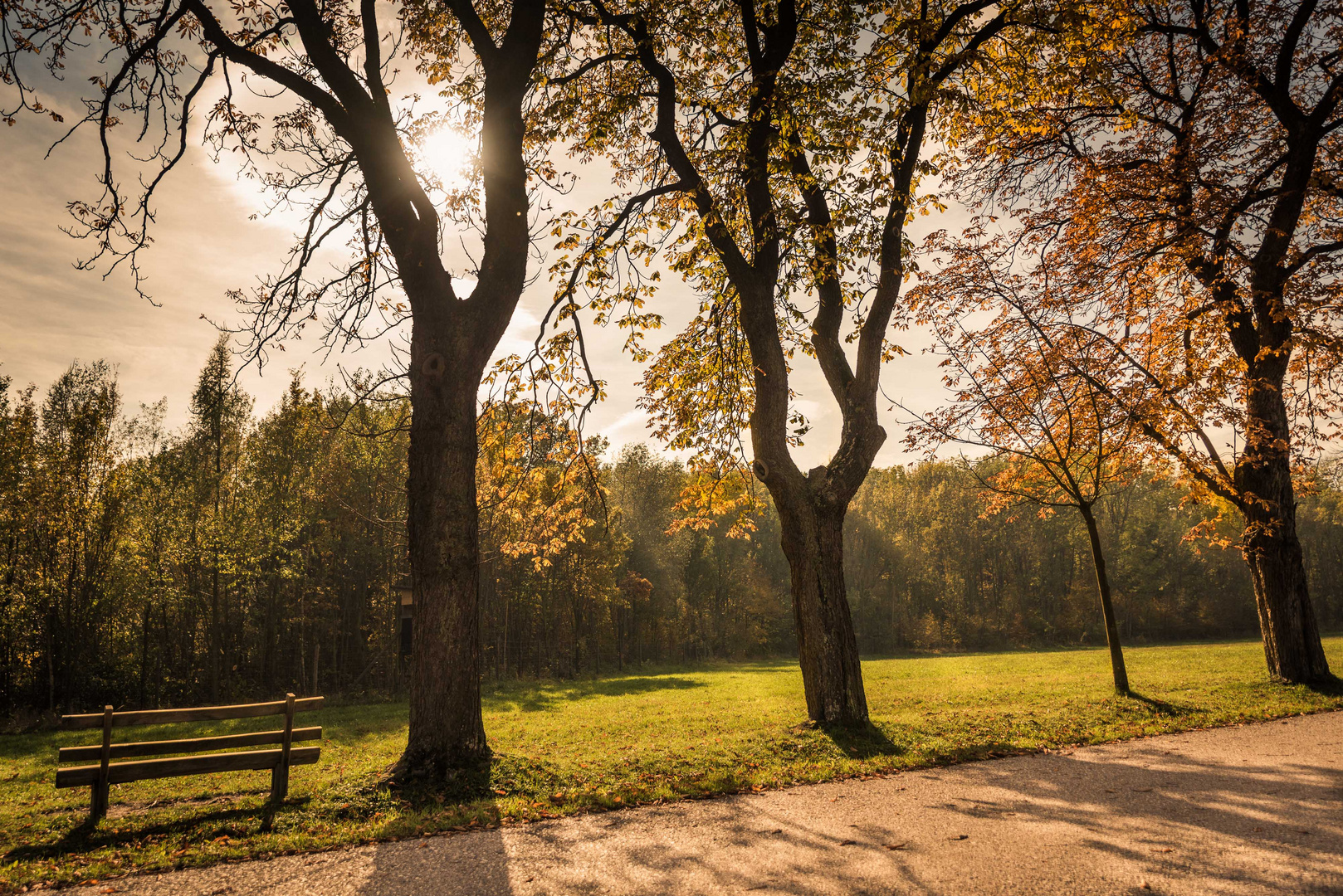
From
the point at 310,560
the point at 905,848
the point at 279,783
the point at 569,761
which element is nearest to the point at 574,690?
the point at 310,560

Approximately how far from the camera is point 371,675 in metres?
31.6

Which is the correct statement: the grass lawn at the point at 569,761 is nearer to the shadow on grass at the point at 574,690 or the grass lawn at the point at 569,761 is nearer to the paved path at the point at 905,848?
the paved path at the point at 905,848

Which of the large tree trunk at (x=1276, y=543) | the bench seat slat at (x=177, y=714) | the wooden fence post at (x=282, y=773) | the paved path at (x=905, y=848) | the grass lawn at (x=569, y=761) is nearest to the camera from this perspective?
the paved path at (x=905, y=848)

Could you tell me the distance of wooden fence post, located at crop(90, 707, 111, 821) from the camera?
20.9ft

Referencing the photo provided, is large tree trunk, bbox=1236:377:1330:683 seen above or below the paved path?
above

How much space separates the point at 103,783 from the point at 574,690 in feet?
69.2

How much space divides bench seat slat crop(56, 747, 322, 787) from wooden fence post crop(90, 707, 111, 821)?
0.04 metres

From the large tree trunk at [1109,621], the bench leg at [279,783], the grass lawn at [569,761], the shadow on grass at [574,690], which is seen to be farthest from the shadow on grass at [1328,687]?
the shadow on grass at [574,690]

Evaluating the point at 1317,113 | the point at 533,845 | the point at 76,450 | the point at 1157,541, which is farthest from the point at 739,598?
the point at 533,845

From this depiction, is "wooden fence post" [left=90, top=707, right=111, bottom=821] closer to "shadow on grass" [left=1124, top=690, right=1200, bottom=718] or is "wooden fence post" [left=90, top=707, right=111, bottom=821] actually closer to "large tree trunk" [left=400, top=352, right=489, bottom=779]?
"large tree trunk" [left=400, top=352, right=489, bottom=779]

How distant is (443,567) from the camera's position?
24.8 feet

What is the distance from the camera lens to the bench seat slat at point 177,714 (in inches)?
255

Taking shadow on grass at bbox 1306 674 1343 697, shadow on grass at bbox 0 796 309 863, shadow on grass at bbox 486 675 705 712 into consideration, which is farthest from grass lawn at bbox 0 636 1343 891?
shadow on grass at bbox 486 675 705 712

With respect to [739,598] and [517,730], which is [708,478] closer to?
[517,730]
